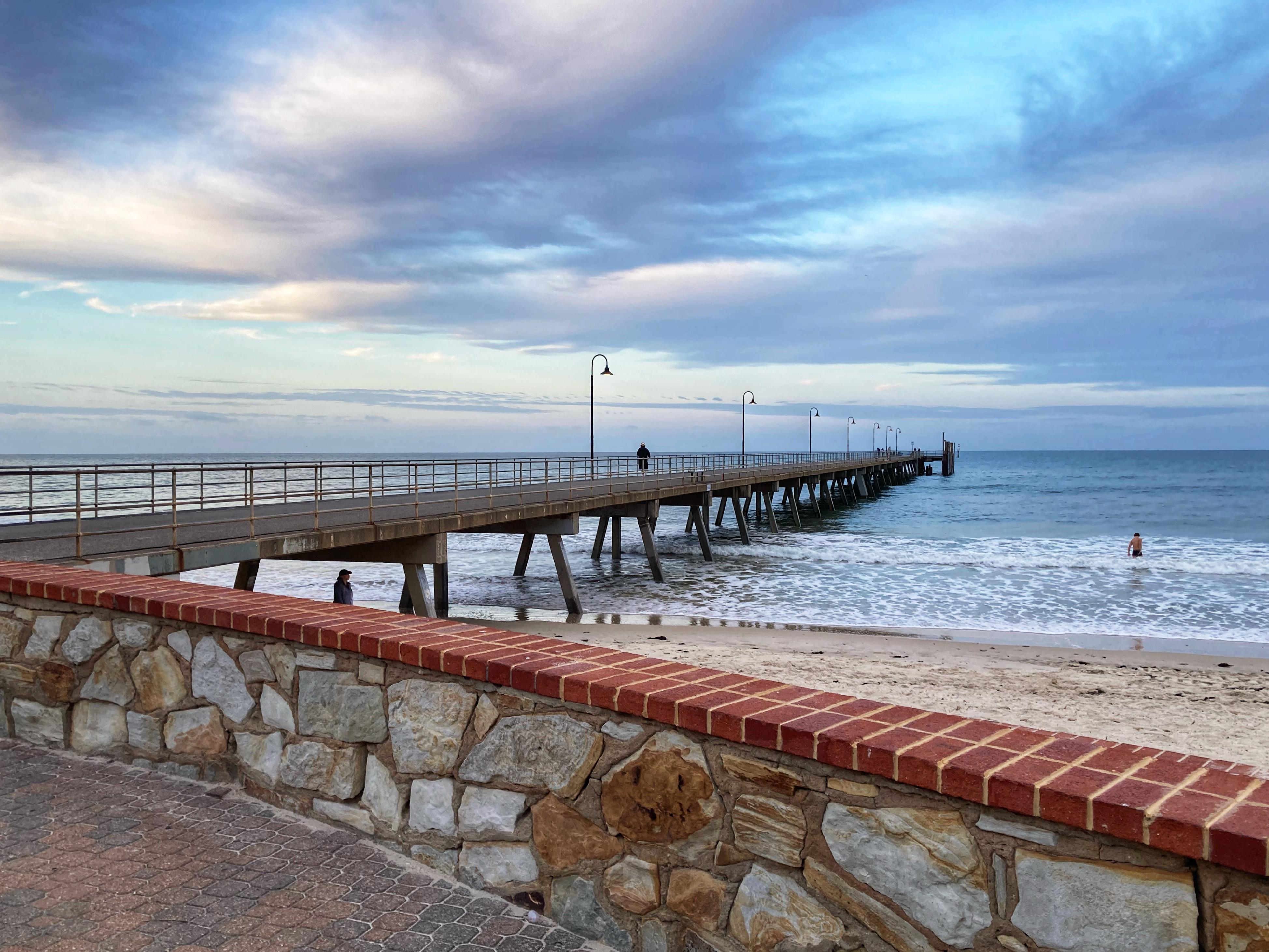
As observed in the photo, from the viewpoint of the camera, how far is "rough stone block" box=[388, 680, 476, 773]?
9.69ft

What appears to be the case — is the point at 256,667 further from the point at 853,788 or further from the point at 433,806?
the point at 853,788

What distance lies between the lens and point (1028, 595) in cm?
2283

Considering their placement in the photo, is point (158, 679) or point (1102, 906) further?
point (158, 679)

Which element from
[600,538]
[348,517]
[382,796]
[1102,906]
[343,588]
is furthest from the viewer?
[600,538]

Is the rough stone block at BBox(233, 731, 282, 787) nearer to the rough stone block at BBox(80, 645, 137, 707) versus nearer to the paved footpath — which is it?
the paved footpath

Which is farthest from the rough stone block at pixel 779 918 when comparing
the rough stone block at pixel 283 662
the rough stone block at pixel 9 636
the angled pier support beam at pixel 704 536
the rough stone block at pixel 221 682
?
the angled pier support beam at pixel 704 536

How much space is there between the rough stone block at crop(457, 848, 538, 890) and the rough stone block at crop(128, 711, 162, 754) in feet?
5.57

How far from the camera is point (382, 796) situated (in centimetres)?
318

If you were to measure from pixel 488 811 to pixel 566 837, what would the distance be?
1.03ft

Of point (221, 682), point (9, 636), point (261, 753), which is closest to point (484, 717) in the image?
point (261, 753)

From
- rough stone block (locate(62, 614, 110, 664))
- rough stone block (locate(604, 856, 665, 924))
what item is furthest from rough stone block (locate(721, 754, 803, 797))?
rough stone block (locate(62, 614, 110, 664))

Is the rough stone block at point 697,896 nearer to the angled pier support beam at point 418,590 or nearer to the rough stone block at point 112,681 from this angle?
the rough stone block at point 112,681

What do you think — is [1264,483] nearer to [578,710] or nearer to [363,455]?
[578,710]

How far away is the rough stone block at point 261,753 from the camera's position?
3.46 metres
